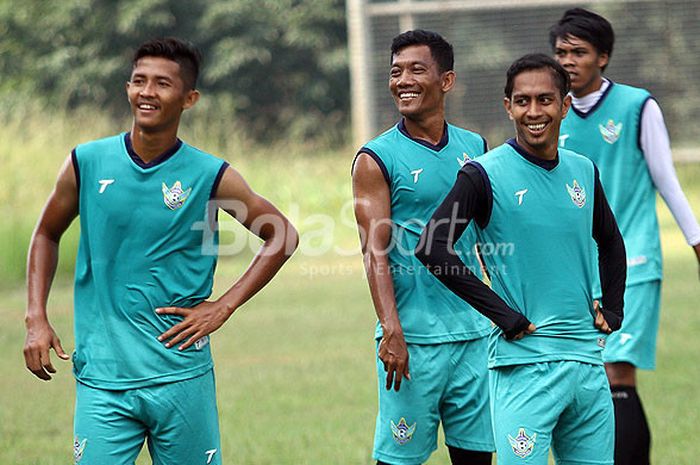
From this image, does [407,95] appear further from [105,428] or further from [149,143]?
[105,428]

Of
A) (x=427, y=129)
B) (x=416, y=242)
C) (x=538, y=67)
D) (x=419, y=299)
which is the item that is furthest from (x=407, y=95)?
(x=419, y=299)

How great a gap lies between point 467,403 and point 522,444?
2.43ft

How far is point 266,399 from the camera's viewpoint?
8922 millimetres

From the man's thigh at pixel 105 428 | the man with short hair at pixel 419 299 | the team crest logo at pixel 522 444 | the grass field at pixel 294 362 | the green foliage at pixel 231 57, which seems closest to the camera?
the team crest logo at pixel 522 444

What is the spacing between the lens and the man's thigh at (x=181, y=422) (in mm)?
4660

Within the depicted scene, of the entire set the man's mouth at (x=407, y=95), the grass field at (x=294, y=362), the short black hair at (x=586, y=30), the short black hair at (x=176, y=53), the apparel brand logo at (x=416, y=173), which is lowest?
the grass field at (x=294, y=362)

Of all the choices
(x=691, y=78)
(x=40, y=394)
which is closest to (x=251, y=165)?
(x=691, y=78)

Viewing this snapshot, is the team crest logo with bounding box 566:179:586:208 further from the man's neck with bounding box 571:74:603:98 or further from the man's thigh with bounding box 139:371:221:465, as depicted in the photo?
the man's neck with bounding box 571:74:603:98

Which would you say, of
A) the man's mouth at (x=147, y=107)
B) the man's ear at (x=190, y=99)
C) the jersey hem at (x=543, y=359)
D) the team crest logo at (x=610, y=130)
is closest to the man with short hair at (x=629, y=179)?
the team crest logo at (x=610, y=130)

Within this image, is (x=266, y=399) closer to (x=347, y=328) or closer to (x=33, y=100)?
(x=347, y=328)

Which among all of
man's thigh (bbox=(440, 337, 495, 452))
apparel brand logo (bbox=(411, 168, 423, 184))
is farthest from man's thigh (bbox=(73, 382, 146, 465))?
apparel brand logo (bbox=(411, 168, 423, 184))

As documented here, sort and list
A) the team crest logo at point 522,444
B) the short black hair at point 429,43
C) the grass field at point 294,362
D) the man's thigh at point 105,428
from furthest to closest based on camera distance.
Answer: the grass field at point 294,362 → the short black hair at point 429,43 → the man's thigh at point 105,428 → the team crest logo at point 522,444

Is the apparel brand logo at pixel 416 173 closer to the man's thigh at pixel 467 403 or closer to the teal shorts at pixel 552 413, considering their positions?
the man's thigh at pixel 467 403

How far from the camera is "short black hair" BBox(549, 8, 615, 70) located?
19.6ft
